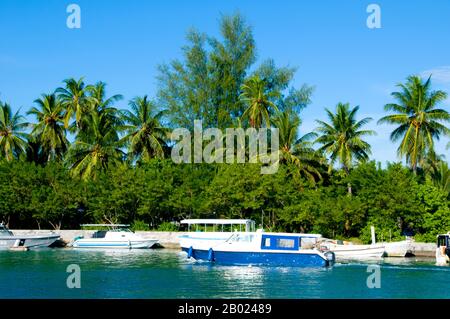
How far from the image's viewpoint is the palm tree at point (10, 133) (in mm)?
67375

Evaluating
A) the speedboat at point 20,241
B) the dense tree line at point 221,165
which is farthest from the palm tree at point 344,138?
the speedboat at point 20,241

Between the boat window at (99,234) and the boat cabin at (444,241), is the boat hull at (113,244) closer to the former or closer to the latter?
the boat window at (99,234)

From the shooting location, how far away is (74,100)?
6869 centimetres

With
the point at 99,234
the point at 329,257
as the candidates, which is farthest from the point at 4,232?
the point at 329,257

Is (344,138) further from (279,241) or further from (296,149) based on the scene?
(279,241)

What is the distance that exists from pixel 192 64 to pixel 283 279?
36.5m


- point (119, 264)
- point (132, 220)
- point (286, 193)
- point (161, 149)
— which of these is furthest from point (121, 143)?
point (119, 264)

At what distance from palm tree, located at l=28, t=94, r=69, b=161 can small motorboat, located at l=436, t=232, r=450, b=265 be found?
140 ft

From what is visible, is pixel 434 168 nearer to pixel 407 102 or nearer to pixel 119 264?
pixel 407 102

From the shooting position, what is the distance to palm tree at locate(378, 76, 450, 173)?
53031 millimetres

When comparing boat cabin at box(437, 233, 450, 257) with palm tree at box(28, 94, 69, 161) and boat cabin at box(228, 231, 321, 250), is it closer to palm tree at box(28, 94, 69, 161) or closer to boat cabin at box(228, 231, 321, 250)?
boat cabin at box(228, 231, 321, 250)

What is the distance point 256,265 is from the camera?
3950cm

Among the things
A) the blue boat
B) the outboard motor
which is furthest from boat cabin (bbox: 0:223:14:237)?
the outboard motor

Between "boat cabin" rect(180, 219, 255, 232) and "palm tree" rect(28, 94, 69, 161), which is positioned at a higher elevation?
"palm tree" rect(28, 94, 69, 161)
